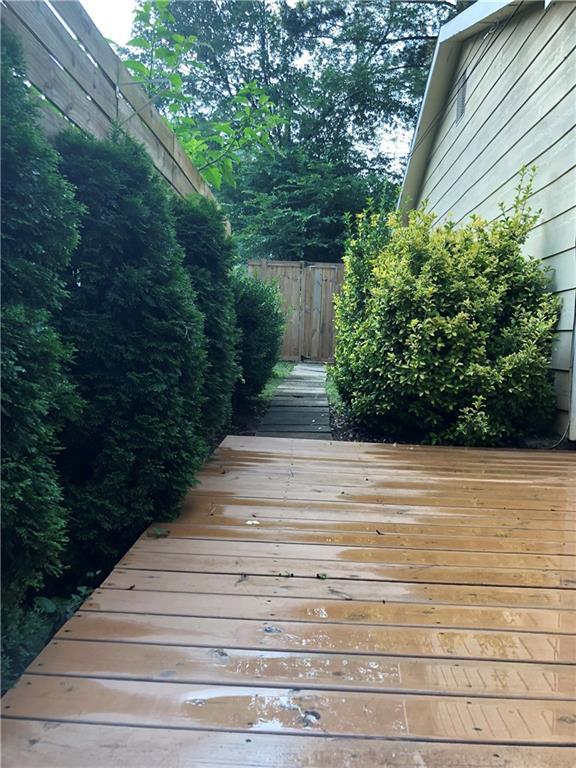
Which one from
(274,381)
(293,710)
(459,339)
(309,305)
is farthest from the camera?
(309,305)

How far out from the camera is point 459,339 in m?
3.99

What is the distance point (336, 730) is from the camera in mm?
1127

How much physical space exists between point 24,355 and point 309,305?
8787 millimetres

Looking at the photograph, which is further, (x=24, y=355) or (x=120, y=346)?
(x=120, y=346)

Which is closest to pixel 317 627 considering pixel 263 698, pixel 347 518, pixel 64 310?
pixel 263 698

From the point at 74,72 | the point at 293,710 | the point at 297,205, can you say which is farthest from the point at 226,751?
the point at 297,205

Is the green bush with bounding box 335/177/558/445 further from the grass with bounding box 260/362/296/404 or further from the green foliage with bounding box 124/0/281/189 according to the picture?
the green foliage with bounding box 124/0/281/189

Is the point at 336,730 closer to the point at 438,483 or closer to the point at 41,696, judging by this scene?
the point at 41,696

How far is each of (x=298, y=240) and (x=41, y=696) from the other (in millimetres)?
13006

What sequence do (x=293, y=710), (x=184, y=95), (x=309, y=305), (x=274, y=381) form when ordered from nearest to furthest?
(x=293, y=710) → (x=184, y=95) → (x=274, y=381) → (x=309, y=305)

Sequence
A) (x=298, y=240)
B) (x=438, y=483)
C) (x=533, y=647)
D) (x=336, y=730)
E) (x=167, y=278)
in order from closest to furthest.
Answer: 1. (x=336, y=730)
2. (x=533, y=647)
3. (x=167, y=278)
4. (x=438, y=483)
5. (x=298, y=240)

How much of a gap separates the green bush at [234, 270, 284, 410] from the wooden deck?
2577mm

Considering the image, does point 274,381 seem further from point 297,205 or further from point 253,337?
point 297,205

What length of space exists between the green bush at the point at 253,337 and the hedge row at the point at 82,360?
255 cm
